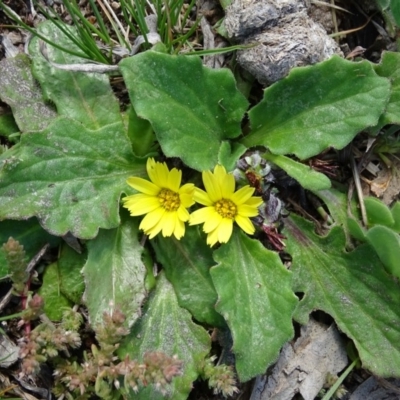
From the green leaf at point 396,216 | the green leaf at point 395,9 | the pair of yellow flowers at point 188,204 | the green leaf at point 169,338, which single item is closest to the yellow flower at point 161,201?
the pair of yellow flowers at point 188,204

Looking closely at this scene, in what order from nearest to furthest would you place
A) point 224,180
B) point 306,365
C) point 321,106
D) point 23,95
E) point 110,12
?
point 224,180, point 321,106, point 23,95, point 306,365, point 110,12

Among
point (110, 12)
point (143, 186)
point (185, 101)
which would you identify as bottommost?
point (143, 186)

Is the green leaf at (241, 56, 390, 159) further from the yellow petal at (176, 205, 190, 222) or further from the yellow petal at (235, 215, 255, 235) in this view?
the yellow petal at (176, 205, 190, 222)

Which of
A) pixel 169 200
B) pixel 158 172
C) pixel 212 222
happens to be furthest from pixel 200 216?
pixel 158 172

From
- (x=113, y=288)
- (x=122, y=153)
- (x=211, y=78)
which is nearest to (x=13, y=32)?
(x=122, y=153)

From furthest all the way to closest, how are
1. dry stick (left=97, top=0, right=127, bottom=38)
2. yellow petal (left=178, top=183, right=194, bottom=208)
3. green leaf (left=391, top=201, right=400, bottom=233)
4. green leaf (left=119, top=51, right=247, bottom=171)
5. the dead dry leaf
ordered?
1. dry stick (left=97, top=0, right=127, bottom=38)
2. the dead dry leaf
3. green leaf (left=391, top=201, right=400, bottom=233)
4. yellow petal (left=178, top=183, right=194, bottom=208)
5. green leaf (left=119, top=51, right=247, bottom=171)

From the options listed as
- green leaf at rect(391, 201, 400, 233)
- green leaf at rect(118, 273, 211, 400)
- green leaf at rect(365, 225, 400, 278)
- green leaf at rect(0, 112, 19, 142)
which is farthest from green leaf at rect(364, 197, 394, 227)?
green leaf at rect(0, 112, 19, 142)

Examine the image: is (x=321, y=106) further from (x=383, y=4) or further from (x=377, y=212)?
(x=383, y=4)
